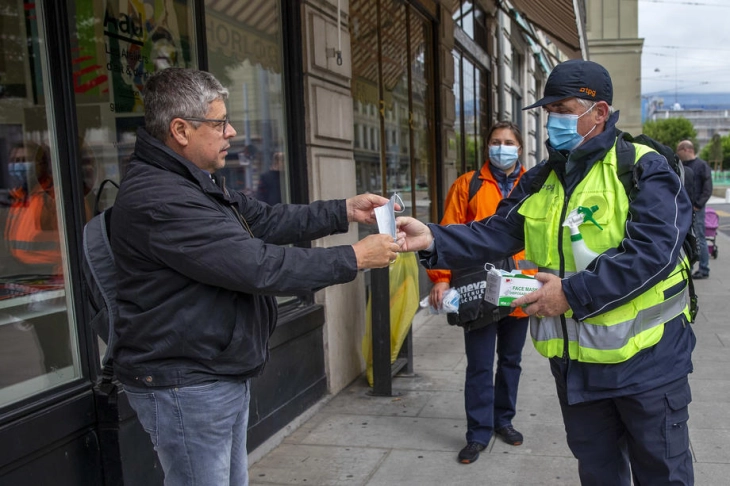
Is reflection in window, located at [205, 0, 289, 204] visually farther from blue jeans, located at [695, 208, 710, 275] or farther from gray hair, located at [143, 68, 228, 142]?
blue jeans, located at [695, 208, 710, 275]

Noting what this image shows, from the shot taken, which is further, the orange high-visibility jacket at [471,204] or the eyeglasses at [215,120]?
the orange high-visibility jacket at [471,204]

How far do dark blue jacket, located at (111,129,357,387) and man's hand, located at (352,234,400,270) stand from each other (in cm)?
4

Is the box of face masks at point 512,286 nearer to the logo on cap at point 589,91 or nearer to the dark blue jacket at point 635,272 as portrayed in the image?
the dark blue jacket at point 635,272

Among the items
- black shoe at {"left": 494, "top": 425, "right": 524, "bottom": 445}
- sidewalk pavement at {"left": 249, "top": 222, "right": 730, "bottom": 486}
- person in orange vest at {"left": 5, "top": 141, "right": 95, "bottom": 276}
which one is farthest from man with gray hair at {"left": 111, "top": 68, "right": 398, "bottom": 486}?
black shoe at {"left": 494, "top": 425, "right": 524, "bottom": 445}

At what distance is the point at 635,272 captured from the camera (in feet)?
7.29

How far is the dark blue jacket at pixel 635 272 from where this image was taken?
223 cm

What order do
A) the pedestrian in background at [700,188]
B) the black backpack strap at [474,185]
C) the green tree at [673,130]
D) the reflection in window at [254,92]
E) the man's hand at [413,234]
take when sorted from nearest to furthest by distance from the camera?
the man's hand at [413,234], the black backpack strap at [474,185], the reflection in window at [254,92], the pedestrian in background at [700,188], the green tree at [673,130]

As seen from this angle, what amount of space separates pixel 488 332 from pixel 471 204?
0.74m

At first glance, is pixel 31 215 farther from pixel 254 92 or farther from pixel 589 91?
pixel 589 91

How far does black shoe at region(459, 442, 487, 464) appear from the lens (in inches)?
154

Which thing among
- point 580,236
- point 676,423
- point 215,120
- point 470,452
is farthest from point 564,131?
point 470,452

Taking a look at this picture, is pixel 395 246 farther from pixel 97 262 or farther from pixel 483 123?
pixel 483 123

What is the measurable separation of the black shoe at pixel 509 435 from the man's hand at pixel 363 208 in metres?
1.94

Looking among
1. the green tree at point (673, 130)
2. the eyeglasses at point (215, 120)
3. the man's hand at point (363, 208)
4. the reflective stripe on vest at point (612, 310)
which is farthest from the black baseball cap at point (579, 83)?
the green tree at point (673, 130)
